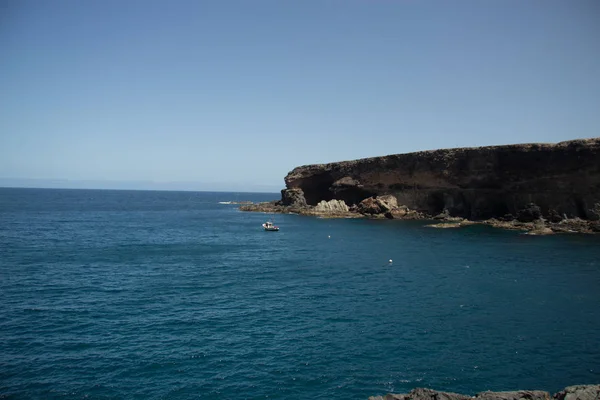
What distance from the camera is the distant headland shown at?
65125 millimetres

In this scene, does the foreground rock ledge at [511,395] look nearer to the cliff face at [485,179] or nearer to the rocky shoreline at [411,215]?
the rocky shoreline at [411,215]

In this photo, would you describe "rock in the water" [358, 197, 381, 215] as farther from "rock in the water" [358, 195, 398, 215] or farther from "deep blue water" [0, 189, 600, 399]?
"deep blue water" [0, 189, 600, 399]

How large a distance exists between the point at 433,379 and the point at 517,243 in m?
43.3

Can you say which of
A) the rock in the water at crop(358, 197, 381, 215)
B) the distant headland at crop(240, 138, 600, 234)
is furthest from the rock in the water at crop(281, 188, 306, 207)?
the rock in the water at crop(358, 197, 381, 215)

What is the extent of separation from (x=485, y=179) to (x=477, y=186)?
257cm

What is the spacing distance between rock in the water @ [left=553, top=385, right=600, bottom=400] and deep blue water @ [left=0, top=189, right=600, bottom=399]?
3535 mm

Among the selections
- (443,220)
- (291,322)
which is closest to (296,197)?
(443,220)

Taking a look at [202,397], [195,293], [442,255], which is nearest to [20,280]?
[195,293]

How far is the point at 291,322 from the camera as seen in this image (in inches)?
960

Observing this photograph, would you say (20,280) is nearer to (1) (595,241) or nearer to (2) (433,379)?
(2) (433,379)

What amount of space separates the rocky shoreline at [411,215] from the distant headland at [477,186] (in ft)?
0.49

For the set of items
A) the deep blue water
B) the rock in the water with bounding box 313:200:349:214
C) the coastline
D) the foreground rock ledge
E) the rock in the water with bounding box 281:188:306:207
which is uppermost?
the rock in the water with bounding box 281:188:306:207

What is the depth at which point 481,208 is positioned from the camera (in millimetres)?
79125

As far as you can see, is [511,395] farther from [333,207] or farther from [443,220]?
[333,207]
